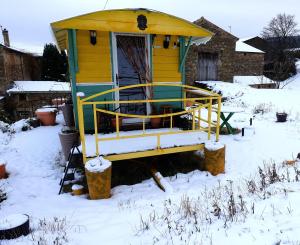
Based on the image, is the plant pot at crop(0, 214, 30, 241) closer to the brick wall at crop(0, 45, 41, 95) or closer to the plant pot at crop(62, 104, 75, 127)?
the plant pot at crop(62, 104, 75, 127)

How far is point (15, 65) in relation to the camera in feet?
79.1

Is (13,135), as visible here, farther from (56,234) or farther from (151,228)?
(151,228)

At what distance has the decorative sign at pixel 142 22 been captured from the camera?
565 centimetres

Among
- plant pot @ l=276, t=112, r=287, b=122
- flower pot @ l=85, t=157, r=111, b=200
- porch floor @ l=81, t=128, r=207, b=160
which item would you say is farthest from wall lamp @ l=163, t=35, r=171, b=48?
plant pot @ l=276, t=112, r=287, b=122

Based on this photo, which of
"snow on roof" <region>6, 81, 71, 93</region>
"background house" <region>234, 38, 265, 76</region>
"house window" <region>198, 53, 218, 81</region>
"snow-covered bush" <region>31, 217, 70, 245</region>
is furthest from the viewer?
"background house" <region>234, 38, 265, 76</region>

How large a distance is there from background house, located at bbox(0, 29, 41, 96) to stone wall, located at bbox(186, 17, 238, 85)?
1583 cm

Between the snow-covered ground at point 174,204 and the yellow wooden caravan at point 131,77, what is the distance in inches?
37.1

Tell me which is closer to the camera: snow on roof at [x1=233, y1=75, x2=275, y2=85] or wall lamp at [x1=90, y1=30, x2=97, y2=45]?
wall lamp at [x1=90, y1=30, x2=97, y2=45]

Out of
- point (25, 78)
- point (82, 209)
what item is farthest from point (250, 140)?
point (25, 78)

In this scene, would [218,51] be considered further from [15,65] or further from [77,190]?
[15,65]

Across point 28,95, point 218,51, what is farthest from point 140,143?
point 28,95

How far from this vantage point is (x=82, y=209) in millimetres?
4020

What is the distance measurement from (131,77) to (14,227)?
14.9ft

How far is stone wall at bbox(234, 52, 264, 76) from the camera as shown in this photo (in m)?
22.0
